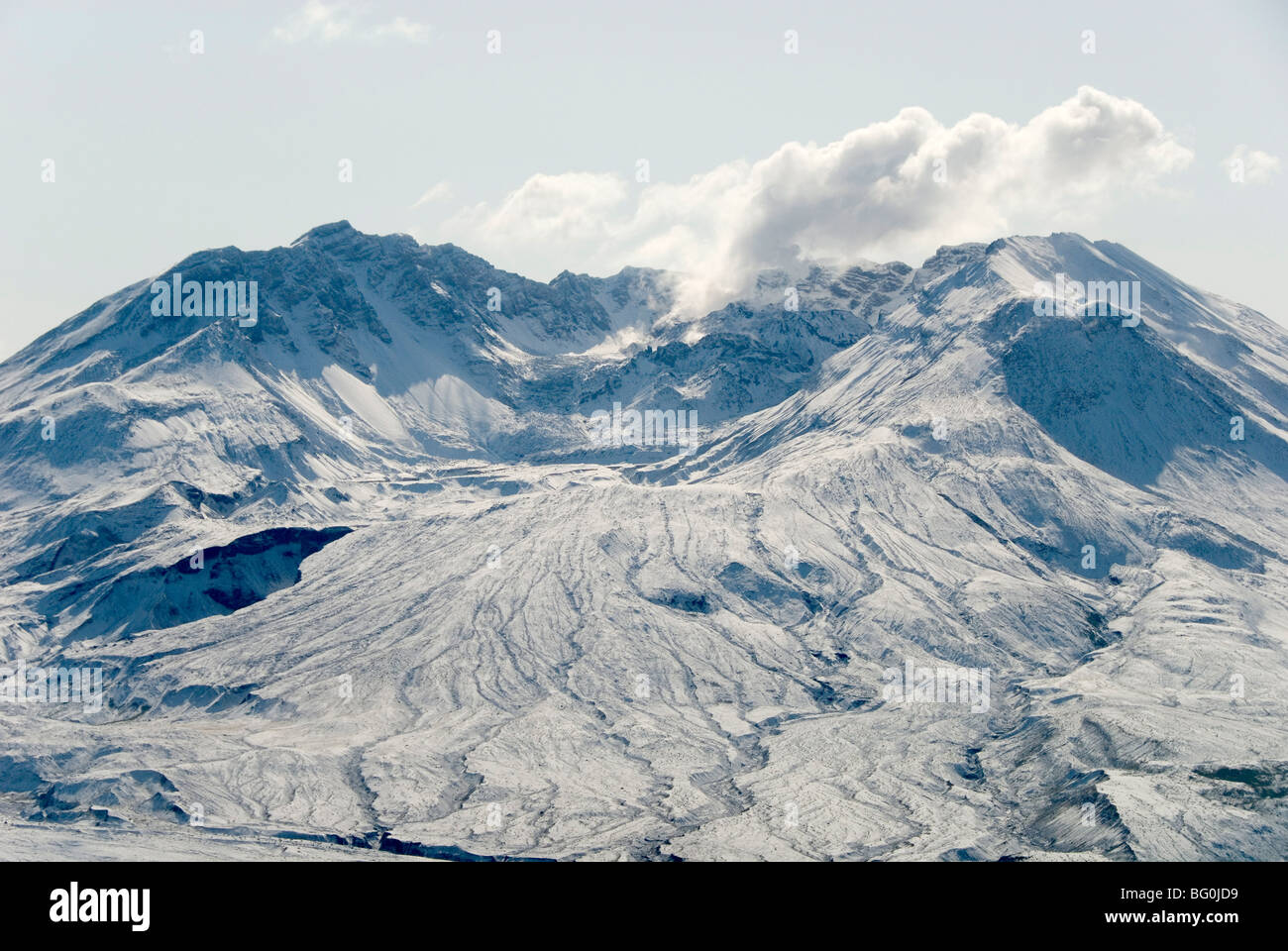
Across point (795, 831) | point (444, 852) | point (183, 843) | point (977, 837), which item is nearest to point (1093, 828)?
point (977, 837)
